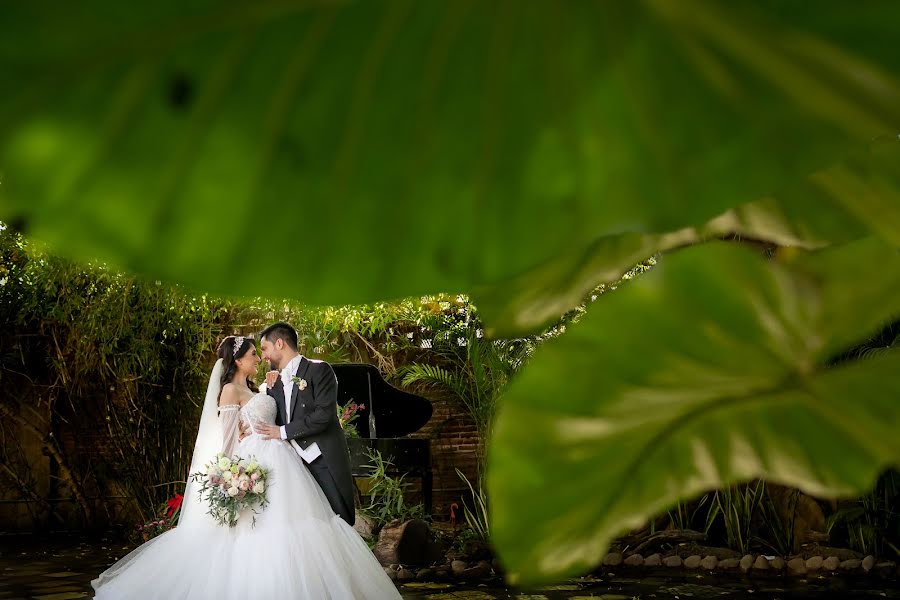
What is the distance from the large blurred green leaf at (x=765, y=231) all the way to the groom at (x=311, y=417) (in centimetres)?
352

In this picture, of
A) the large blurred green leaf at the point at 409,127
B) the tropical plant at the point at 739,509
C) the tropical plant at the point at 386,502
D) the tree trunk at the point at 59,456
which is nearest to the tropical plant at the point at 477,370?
the tropical plant at the point at 386,502

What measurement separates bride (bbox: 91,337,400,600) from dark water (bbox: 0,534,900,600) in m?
1.35

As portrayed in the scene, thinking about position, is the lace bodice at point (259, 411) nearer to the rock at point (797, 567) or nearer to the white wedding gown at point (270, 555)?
the white wedding gown at point (270, 555)

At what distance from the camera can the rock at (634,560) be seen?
18.4 feet

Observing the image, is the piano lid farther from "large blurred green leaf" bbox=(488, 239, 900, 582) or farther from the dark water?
"large blurred green leaf" bbox=(488, 239, 900, 582)

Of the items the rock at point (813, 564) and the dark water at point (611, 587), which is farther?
the rock at point (813, 564)

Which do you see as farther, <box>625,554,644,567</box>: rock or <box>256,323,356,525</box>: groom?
<box>625,554,644,567</box>: rock

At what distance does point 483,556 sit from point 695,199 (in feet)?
19.2

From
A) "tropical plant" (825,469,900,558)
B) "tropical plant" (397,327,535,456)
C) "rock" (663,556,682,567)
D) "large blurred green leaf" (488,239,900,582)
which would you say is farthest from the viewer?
"tropical plant" (397,327,535,456)

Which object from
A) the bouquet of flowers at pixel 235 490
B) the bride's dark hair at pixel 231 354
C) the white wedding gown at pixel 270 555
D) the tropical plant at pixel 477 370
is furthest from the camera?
the tropical plant at pixel 477 370

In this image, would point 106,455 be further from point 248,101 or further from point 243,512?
point 248,101

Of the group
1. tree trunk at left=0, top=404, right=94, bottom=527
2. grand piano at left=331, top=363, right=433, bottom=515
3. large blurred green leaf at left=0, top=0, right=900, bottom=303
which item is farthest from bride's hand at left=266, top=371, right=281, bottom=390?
tree trunk at left=0, top=404, right=94, bottom=527

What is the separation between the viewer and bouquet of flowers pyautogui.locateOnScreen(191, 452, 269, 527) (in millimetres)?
3441

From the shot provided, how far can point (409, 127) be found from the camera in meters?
0.16
